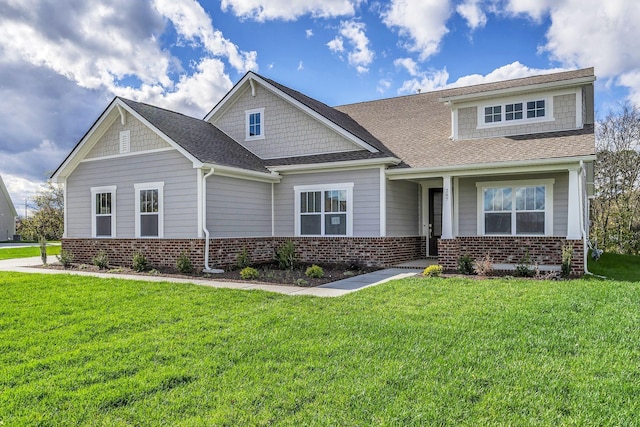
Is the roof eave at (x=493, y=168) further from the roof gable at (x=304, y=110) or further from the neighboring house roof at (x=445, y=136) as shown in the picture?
the roof gable at (x=304, y=110)

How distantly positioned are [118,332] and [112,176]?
10130 millimetres

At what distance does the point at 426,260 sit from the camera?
15.0 metres

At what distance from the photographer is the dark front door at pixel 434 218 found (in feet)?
52.1

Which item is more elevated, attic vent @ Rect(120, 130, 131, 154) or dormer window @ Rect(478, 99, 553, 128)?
dormer window @ Rect(478, 99, 553, 128)

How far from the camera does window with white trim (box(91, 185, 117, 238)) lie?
14.6 metres

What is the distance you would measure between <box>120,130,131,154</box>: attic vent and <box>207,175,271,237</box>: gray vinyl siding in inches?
135

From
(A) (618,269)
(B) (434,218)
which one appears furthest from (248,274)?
(A) (618,269)

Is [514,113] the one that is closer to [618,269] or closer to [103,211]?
[618,269]

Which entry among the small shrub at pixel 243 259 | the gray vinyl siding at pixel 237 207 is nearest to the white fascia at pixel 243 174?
the gray vinyl siding at pixel 237 207

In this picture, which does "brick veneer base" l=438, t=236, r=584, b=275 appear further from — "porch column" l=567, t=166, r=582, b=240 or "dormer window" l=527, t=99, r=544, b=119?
"dormer window" l=527, t=99, r=544, b=119

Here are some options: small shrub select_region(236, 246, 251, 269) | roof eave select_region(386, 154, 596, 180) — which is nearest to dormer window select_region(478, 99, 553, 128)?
roof eave select_region(386, 154, 596, 180)

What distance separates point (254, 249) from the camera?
565 inches

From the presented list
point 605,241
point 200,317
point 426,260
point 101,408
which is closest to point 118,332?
point 200,317

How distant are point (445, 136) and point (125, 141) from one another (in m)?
10.5
